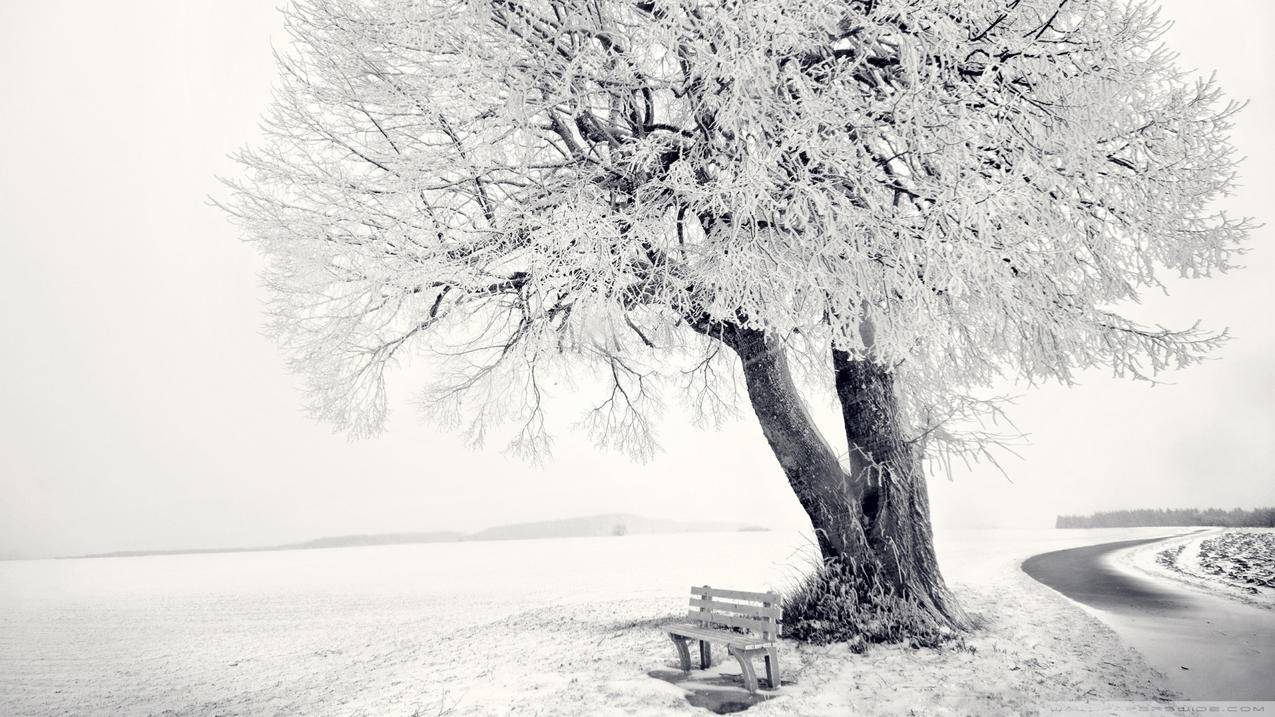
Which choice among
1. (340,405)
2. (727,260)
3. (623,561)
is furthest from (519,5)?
(623,561)

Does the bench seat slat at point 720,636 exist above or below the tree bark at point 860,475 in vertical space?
below

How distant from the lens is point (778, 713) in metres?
4.97

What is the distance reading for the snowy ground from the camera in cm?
870

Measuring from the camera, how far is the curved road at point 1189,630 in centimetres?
523

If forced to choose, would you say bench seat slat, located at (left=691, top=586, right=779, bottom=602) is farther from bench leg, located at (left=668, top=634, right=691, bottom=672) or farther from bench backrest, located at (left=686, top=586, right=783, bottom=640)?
bench leg, located at (left=668, top=634, right=691, bottom=672)

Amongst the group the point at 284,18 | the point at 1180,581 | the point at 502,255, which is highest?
the point at 284,18

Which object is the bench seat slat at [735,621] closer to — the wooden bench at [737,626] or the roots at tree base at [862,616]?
the wooden bench at [737,626]

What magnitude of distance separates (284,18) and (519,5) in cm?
276

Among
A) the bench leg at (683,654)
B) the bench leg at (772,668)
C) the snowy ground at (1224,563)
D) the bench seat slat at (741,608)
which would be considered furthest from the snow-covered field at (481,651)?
the snowy ground at (1224,563)

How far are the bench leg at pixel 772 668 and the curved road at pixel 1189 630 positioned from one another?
2.77 m

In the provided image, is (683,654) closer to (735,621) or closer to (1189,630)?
(735,621)

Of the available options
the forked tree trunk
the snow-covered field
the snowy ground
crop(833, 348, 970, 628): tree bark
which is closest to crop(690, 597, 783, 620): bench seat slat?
the snow-covered field

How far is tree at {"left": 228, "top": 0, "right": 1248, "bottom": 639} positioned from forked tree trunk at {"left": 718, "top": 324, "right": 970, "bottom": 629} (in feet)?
0.09

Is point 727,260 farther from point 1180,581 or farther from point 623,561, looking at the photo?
point 623,561
